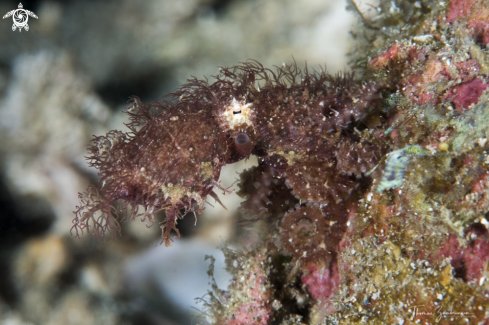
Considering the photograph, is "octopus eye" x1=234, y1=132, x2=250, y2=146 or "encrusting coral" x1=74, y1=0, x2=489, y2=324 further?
"octopus eye" x1=234, y1=132, x2=250, y2=146

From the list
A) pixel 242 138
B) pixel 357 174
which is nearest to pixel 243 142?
pixel 242 138

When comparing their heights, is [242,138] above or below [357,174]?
above

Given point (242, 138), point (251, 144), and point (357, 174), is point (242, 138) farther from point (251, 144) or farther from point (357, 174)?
point (357, 174)

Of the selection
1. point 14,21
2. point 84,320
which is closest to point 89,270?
point 84,320

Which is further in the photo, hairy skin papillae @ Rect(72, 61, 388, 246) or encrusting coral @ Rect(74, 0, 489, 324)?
hairy skin papillae @ Rect(72, 61, 388, 246)

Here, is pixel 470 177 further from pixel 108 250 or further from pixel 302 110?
pixel 108 250

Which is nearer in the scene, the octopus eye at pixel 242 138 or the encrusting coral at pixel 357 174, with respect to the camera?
the encrusting coral at pixel 357 174
